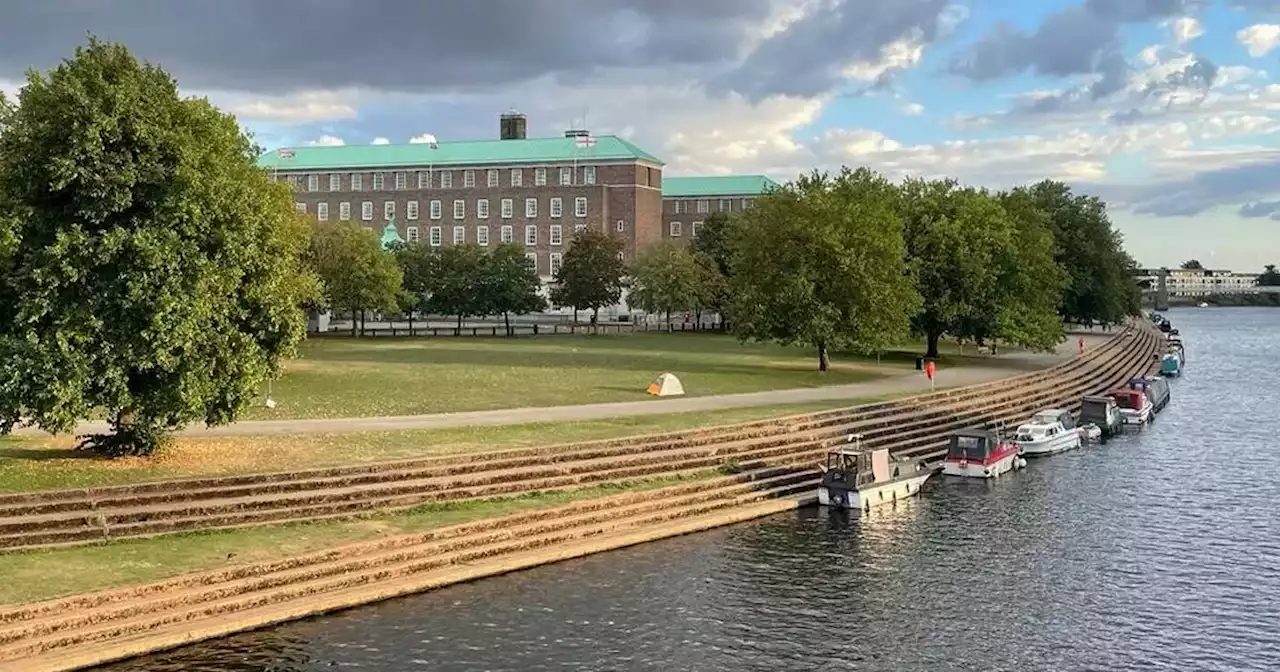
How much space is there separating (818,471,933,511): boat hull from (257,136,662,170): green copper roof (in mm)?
118496

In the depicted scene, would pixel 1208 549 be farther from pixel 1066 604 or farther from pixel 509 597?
pixel 509 597

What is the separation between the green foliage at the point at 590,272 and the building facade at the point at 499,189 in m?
25.3

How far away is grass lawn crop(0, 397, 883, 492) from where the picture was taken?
101 ft

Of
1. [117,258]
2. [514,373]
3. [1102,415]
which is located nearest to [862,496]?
[117,258]

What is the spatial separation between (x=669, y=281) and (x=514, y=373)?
57.1 meters

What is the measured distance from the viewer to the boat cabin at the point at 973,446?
154 ft

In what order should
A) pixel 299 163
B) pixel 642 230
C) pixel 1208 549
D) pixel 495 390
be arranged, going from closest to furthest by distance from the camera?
pixel 1208 549 → pixel 495 390 → pixel 642 230 → pixel 299 163

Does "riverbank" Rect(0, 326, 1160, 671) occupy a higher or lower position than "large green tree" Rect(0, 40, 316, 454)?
lower

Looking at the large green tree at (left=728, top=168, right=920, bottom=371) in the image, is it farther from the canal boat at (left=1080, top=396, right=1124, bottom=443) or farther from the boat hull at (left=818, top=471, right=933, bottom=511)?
the boat hull at (left=818, top=471, right=933, bottom=511)

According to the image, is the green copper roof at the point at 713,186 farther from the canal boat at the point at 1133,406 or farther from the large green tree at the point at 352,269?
the canal boat at the point at 1133,406

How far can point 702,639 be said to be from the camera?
80.2ft

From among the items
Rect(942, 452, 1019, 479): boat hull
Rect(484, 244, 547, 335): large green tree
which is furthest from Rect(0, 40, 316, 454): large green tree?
Rect(484, 244, 547, 335): large green tree

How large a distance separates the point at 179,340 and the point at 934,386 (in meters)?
42.9

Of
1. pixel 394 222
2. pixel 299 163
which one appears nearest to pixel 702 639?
pixel 394 222
